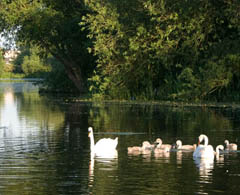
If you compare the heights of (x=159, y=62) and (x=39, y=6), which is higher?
(x=39, y=6)

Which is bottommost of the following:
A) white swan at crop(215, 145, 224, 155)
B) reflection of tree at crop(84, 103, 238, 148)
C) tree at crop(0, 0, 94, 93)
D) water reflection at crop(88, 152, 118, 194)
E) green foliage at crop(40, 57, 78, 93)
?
water reflection at crop(88, 152, 118, 194)

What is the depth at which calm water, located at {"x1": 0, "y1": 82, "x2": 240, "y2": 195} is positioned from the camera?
1553cm

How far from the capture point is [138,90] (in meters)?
49.4

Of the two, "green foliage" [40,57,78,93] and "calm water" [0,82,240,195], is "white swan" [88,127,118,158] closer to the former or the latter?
"calm water" [0,82,240,195]

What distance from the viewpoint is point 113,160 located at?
19.5 meters

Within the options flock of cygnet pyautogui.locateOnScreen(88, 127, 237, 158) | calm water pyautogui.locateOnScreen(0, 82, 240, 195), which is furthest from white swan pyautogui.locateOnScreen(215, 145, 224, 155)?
calm water pyautogui.locateOnScreen(0, 82, 240, 195)

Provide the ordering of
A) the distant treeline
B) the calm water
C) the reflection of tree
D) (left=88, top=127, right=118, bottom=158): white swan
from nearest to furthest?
the calm water → (left=88, top=127, right=118, bottom=158): white swan → the reflection of tree → the distant treeline

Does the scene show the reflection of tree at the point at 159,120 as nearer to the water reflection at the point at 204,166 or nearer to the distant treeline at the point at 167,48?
the water reflection at the point at 204,166

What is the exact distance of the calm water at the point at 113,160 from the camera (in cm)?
1553

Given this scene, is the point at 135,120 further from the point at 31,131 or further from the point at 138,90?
the point at 138,90

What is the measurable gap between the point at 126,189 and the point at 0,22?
43744 millimetres

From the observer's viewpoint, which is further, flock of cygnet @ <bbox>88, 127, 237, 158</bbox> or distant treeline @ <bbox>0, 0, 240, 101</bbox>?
distant treeline @ <bbox>0, 0, 240, 101</bbox>

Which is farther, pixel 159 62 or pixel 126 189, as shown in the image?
pixel 159 62

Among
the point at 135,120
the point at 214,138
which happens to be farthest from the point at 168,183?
the point at 135,120
